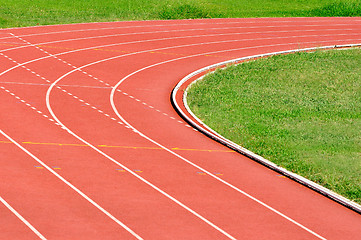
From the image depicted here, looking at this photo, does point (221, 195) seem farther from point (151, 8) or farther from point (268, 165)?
point (151, 8)

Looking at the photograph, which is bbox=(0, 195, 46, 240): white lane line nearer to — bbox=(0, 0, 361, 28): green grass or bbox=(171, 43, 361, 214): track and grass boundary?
bbox=(171, 43, 361, 214): track and grass boundary

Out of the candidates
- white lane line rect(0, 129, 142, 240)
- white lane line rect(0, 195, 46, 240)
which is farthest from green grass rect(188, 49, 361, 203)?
white lane line rect(0, 195, 46, 240)

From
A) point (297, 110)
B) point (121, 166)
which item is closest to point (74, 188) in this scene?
point (121, 166)

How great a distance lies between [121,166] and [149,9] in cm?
2796

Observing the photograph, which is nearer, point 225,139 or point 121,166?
point 121,166

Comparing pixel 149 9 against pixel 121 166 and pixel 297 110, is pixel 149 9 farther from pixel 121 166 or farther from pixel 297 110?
pixel 121 166

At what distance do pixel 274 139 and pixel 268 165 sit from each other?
7.41 feet

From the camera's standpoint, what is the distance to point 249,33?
1533 inches

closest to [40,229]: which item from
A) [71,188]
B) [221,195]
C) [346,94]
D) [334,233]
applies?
[71,188]

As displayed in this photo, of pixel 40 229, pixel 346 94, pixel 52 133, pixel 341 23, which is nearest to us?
pixel 40 229

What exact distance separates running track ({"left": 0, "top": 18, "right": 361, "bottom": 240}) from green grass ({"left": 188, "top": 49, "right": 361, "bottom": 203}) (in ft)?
3.39

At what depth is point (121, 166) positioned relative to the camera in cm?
1770

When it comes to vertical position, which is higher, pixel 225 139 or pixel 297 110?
pixel 225 139

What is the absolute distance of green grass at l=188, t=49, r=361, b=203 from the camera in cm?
1892
